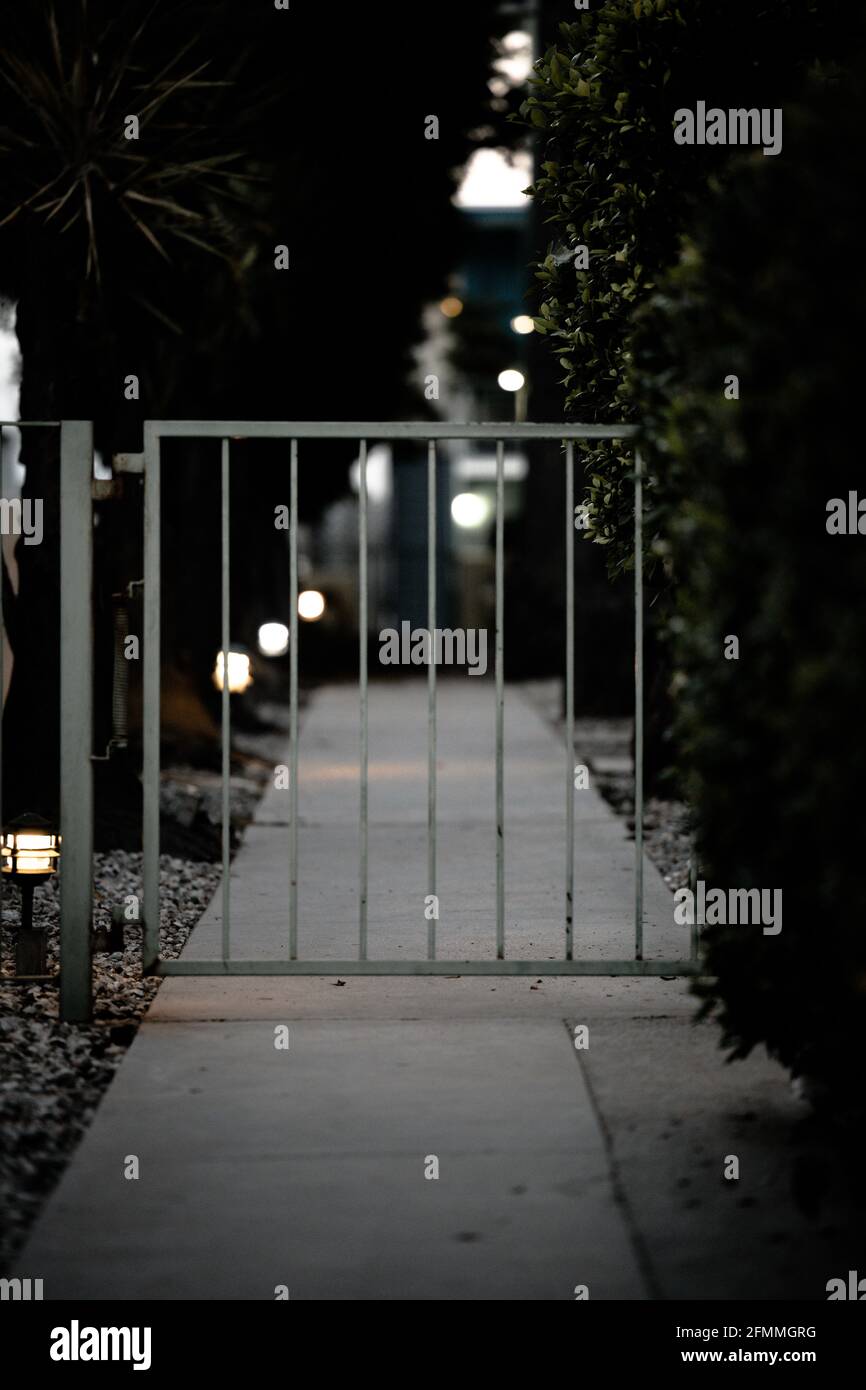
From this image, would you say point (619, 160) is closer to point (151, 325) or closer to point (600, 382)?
point (600, 382)

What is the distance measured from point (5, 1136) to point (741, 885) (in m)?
1.90

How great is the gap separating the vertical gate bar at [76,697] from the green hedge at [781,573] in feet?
6.08

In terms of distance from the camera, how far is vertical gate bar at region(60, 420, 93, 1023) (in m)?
5.59

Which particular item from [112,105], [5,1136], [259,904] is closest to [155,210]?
[112,105]

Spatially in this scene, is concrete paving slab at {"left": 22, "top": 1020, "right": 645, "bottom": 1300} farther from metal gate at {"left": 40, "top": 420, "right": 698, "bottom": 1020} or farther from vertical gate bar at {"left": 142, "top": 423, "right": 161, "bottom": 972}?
vertical gate bar at {"left": 142, "top": 423, "right": 161, "bottom": 972}

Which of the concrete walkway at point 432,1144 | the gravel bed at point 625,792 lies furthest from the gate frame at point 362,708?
the gravel bed at point 625,792

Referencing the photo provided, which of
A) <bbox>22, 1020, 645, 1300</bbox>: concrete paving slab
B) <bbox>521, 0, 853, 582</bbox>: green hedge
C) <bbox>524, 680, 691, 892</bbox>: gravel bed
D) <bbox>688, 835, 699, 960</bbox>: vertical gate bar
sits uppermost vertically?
<bbox>521, 0, 853, 582</bbox>: green hedge

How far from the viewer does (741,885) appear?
4.24m

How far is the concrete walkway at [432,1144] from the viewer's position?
370cm

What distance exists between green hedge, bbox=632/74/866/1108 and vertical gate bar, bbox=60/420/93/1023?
1.85 meters

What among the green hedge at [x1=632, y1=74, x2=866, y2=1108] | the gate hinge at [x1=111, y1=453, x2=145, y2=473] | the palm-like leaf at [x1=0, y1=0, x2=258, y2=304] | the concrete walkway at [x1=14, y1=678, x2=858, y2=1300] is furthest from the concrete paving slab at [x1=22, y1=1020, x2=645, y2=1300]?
the palm-like leaf at [x1=0, y1=0, x2=258, y2=304]

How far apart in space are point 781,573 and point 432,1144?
→ 5.79 ft

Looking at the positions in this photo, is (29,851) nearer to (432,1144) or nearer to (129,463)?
(129,463)

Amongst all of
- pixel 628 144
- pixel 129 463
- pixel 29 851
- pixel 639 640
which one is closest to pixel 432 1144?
pixel 639 640
